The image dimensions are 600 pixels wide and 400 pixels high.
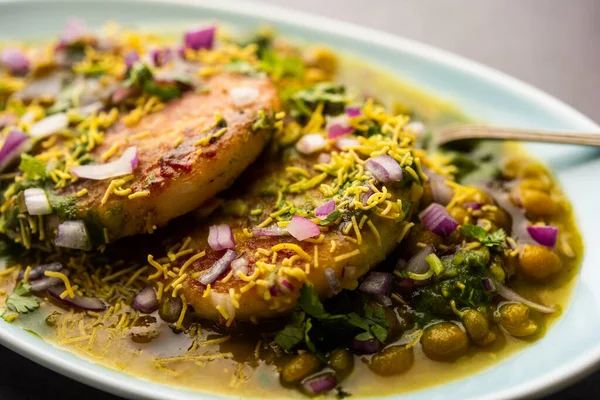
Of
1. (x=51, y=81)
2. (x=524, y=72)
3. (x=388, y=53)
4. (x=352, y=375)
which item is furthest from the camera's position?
(x=524, y=72)

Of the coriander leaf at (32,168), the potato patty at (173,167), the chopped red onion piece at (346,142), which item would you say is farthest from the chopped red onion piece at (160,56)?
the chopped red onion piece at (346,142)

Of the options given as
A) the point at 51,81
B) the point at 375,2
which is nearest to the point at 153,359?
the point at 51,81

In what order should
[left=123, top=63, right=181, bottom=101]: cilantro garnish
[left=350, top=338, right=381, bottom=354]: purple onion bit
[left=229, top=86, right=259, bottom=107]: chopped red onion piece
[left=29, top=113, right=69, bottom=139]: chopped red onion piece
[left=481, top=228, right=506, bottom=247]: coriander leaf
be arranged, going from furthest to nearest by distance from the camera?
[left=123, top=63, right=181, bottom=101]: cilantro garnish, [left=29, top=113, right=69, bottom=139]: chopped red onion piece, [left=229, top=86, right=259, bottom=107]: chopped red onion piece, [left=481, top=228, right=506, bottom=247]: coriander leaf, [left=350, top=338, right=381, bottom=354]: purple onion bit

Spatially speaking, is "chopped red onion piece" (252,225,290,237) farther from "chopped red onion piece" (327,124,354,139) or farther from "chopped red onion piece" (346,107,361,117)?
"chopped red onion piece" (346,107,361,117)

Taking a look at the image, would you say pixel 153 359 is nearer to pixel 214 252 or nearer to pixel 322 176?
pixel 214 252

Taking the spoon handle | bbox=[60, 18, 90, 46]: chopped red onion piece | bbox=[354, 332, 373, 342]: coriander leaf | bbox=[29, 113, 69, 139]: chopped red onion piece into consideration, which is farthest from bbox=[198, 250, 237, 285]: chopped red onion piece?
bbox=[60, 18, 90, 46]: chopped red onion piece

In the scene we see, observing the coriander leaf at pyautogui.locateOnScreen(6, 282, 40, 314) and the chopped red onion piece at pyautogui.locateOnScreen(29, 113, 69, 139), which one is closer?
the coriander leaf at pyautogui.locateOnScreen(6, 282, 40, 314)

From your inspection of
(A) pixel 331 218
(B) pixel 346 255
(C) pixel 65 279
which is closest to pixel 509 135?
(A) pixel 331 218

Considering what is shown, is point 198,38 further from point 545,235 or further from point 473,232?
point 545,235
